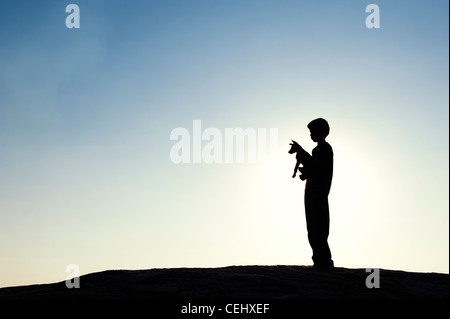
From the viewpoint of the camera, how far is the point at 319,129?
44.2ft

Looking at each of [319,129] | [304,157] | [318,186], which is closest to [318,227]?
[318,186]

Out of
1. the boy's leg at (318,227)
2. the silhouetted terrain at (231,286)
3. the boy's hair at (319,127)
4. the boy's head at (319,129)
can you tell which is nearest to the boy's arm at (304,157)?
the boy's head at (319,129)

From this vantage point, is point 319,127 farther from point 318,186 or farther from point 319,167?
point 318,186

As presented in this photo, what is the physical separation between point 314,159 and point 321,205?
47.5 inches

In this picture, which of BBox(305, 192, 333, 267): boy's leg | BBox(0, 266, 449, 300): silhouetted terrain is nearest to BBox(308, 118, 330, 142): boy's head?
BBox(305, 192, 333, 267): boy's leg

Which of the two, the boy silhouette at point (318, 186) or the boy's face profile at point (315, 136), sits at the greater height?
the boy's face profile at point (315, 136)

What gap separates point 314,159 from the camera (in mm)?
13453

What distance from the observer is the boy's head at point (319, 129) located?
13.5 metres

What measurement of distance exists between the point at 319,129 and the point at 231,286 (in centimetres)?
613

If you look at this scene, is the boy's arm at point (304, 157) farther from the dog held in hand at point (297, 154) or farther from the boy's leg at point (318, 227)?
the boy's leg at point (318, 227)

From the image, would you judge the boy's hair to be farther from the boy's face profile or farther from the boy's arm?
the boy's arm

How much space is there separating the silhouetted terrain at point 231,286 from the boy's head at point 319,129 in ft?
13.0

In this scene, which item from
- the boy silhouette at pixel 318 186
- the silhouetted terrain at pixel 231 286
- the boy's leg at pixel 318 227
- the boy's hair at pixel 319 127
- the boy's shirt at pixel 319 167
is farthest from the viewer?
the boy's hair at pixel 319 127
